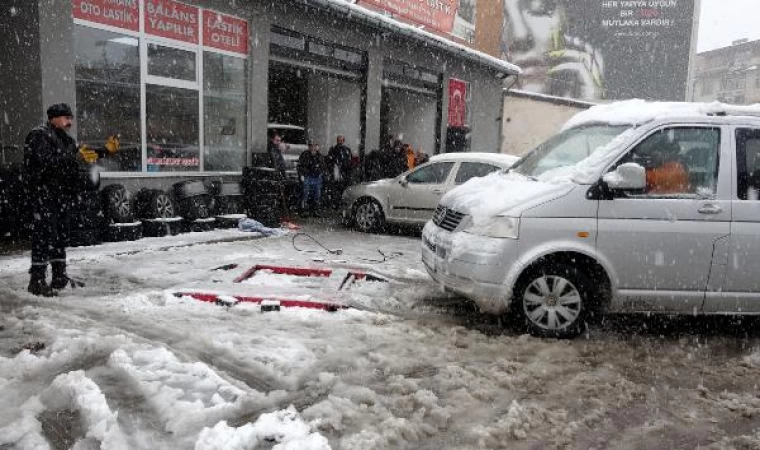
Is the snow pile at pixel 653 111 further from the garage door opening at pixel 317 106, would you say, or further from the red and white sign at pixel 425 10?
the garage door opening at pixel 317 106

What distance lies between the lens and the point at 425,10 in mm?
17953

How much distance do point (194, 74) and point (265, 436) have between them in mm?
9327

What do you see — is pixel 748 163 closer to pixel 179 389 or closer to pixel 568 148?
pixel 568 148

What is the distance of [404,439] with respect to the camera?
340 centimetres

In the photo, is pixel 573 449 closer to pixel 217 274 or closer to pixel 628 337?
pixel 628 337

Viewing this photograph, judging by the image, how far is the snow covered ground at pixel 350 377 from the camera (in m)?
3.44

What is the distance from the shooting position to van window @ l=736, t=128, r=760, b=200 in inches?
209

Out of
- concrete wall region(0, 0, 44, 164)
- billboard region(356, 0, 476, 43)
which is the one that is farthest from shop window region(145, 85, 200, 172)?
billboard region(356, 0, 476, 43)

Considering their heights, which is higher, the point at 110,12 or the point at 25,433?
the point at 110,12

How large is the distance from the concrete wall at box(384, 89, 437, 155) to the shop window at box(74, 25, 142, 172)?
1152cm

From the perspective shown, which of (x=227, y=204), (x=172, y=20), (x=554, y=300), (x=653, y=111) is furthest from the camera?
(x=227, y=204)

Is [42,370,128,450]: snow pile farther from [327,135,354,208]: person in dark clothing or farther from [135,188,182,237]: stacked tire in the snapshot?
[327,135,354,208]: person in dark clothing

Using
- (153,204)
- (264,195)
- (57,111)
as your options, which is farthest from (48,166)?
(264,195)

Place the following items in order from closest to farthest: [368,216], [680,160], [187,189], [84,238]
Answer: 1. [680,160]
2. [84,238]
3. [187,189]
4. [368,216]
